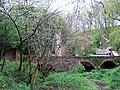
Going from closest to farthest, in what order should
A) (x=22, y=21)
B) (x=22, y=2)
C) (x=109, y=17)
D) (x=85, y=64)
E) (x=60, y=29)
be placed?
(x=22, y=2)
(x=22, y=21)
(x=60, y=29)
(x=109, y=17)
(x=85, y=64)

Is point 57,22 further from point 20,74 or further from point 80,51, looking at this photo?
point 80,51

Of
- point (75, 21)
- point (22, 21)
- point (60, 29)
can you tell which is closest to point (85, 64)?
point (75, 21)

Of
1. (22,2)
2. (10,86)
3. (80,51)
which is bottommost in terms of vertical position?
(10,86)

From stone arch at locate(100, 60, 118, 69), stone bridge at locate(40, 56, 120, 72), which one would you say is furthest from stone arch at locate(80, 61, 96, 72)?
stone arch at locate(100, 60, 118, 69)

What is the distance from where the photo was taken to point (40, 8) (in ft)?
45.2

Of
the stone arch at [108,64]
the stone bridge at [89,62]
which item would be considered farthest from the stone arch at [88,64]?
the stone arch at [108,64]

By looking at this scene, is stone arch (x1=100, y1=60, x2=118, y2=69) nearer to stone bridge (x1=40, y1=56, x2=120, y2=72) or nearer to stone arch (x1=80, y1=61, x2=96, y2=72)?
stone bridge (x1=40, y1=56, x2=120, y2=72)

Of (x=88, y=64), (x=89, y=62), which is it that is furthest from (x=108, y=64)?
(x=89, y=62)

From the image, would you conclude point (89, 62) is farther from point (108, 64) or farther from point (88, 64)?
point (108, 64)

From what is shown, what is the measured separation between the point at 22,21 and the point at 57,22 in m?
2.73

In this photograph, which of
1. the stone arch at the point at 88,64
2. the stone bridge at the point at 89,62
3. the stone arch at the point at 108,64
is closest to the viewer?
the stone bridge at the point at 89,62

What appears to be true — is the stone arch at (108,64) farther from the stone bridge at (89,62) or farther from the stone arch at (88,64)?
the stone arch at (88,64)

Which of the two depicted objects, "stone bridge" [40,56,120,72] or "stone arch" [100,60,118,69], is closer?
"stone bridge" [40,56,120,72]

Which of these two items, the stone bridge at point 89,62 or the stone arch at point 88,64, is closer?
the stone bridge at point 89,62
